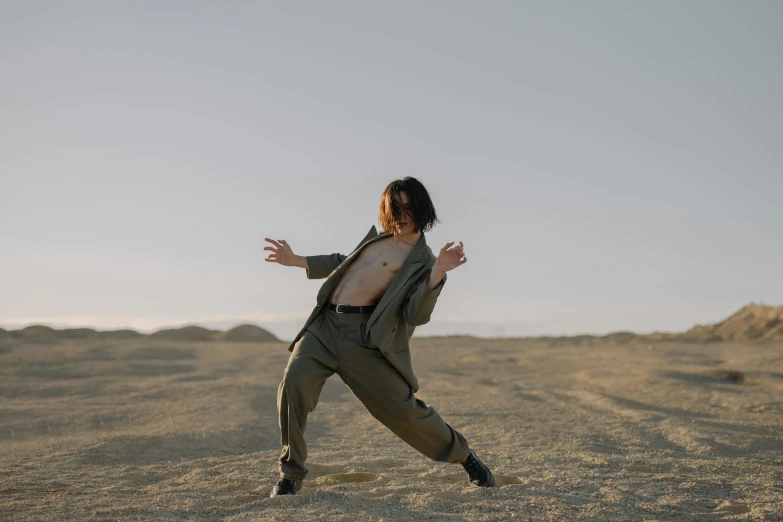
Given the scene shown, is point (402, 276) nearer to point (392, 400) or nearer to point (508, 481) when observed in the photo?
point (392, 400)

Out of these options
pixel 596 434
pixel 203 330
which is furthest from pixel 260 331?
pixel 596 434

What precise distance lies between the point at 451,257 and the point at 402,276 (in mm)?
456

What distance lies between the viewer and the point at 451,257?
13.3 feet

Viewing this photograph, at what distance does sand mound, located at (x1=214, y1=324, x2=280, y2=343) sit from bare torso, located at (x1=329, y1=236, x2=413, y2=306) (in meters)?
13.5

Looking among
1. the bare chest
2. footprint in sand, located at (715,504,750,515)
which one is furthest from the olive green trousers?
footprint in sand, located at (715,504,750,515)

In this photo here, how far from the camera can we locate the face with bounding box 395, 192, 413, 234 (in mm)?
4477

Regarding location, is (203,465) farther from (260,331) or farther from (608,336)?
(608,336)

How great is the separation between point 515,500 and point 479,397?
17.0ft

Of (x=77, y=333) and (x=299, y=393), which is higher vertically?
(x=77, y=333)

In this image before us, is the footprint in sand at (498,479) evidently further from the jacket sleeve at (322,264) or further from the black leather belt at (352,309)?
the jacket sleeve at (322,264)

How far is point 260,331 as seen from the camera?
18.8 meters

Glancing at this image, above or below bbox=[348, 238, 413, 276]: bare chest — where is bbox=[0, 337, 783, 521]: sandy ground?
below

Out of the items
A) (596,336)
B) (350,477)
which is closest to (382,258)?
(350,477)

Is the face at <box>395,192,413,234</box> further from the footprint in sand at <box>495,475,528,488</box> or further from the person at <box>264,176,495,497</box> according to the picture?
the footprint in sand at <box>495,475,528,488</box>
